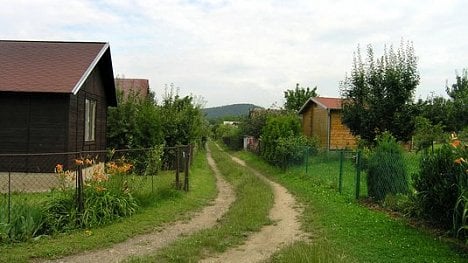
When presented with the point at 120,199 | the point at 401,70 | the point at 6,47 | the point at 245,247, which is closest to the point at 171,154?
the point at 6,47

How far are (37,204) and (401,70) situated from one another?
16.7m

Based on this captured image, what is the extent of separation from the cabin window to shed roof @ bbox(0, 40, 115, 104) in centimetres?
170

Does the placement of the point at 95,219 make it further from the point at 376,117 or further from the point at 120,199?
the point at 376,117

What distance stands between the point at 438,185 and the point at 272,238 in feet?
9.83

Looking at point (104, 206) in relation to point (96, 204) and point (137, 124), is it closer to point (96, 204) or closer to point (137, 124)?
point (96, 204)

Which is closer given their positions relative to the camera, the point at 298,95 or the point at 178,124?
the point at 178,124

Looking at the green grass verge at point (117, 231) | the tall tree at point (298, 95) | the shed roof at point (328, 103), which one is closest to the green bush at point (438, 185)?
the green grass verge at point (117, 231)

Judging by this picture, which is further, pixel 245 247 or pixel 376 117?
pixel 376 117

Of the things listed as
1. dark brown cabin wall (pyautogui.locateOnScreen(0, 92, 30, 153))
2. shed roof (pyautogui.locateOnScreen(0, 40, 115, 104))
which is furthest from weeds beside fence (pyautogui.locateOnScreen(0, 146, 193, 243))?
dark brown cabin wall (pyautogui.locateOnScreen(0, 92, 30, 153))

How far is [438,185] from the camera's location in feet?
27.1

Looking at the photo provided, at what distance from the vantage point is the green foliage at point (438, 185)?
7977 mm

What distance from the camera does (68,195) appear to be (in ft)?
30.4

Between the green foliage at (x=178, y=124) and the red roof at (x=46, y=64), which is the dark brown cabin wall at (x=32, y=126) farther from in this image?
the green foliage at (x=178, y=124)

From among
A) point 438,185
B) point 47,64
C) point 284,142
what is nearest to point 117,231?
point 438,185
